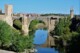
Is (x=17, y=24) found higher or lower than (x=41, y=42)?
higher

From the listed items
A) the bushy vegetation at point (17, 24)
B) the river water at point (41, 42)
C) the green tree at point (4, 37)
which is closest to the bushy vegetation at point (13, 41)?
the green tree at point (4, 37)

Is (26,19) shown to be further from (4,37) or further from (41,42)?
(4,37)

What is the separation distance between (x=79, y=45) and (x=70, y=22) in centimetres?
3088

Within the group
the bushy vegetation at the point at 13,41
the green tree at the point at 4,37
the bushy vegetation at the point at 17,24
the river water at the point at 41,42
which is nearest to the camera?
the bushy vegetation at the point at 13,41

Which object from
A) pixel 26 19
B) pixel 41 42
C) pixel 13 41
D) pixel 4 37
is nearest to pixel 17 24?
pixel 26 19

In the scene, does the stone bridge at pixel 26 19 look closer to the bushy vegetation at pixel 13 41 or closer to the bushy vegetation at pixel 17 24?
the bushy vegetation at pixel 17 24

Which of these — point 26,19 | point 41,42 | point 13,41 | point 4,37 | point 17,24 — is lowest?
point 41,42

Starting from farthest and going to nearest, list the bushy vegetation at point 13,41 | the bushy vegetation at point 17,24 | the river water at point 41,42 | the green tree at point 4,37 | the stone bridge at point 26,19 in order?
the bushy vegetation at point 17,24 → the stone bridge at point 26,19 → the river water at point 41,42 → the green tree at point 4,37 → the bushy vegetation at point 13,41

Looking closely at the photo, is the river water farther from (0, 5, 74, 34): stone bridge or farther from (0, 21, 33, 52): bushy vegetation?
(0, 21, 33, 52): bushy vegetation

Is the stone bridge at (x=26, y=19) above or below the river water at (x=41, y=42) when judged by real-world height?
above

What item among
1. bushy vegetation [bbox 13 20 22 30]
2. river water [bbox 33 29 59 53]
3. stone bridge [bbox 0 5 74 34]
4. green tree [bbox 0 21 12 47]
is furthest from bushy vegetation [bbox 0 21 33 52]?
bushy vegetation [bbox 13 20 22 30]

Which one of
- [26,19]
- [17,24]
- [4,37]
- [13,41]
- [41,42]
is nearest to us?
[13,41]

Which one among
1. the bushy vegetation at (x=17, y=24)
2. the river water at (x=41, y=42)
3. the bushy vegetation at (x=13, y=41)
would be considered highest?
the bushy vegetation at (x=17, y=24)

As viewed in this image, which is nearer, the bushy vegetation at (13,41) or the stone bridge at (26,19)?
the bushy vegetation at (13,41)
